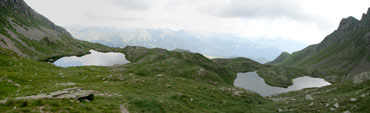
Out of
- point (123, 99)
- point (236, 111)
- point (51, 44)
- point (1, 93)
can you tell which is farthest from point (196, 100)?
point (51, 44)

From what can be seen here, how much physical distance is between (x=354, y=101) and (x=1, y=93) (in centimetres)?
4900

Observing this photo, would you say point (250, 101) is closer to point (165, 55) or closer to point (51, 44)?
point (165, 55)

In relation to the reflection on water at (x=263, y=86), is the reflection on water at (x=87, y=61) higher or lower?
higher

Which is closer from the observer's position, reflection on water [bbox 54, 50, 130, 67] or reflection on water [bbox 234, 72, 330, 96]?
reflection on water [bbox 54, 50, 130, 67]

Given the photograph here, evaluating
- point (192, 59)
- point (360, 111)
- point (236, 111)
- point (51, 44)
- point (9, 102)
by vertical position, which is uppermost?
point (51, 44)

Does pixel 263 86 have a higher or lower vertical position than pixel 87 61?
lower

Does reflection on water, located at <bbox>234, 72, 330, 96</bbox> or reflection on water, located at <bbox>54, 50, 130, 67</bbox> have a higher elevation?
reflection on water, located at <bbox>54, 50, 130, 67</bbox>

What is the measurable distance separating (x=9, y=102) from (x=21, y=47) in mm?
148919

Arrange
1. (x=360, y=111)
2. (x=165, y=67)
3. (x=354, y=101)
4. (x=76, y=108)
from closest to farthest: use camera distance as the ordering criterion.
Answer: (x=76, y=108)
(x=360, y=111)
(x=354, y=101)
(x=165, y=67)

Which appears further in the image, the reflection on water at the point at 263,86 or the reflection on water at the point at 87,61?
the reflection on water at the point at 263,86

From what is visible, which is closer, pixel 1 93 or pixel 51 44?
pixel 1 93

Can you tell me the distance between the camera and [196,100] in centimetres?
3197

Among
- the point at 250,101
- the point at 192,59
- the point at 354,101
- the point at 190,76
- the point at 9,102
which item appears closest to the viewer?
the point at 9,102

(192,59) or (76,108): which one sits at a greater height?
(192,59)
